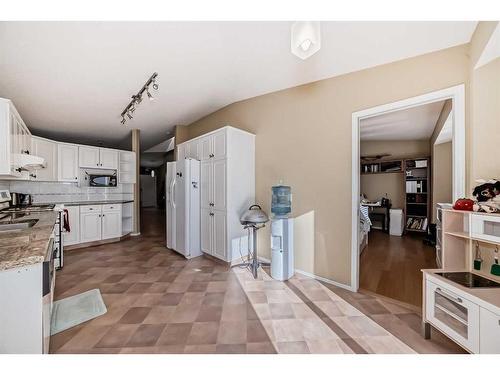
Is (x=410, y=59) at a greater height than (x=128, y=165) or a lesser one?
greater

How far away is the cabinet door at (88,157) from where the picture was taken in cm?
453

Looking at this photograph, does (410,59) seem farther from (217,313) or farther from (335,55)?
→ (217,313)

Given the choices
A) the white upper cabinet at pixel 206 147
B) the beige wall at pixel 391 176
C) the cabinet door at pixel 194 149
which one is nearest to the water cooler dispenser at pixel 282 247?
the white upper cabinet at pixel 206 147

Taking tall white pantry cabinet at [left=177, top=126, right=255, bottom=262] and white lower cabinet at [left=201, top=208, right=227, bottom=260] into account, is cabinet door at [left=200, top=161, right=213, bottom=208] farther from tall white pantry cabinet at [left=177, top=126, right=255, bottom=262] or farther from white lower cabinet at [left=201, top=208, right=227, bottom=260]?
white lower cabinet at [left=201, top=208, right=227, bottom=260]

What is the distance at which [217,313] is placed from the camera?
2.04 metres

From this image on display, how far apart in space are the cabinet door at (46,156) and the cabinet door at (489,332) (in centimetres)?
577

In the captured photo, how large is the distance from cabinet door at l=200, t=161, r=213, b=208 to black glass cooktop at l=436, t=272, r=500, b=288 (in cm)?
288

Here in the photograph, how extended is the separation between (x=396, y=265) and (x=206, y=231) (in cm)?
304

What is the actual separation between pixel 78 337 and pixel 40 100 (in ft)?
10.9

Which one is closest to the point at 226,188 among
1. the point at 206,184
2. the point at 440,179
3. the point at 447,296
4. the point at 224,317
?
the point at 206,184

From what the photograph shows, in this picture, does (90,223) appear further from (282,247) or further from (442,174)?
(442,174)

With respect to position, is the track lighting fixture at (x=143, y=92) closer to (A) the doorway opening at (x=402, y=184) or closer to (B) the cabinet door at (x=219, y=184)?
(B) the cabinet door at (x=219, y=184)

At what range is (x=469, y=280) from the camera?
154cm

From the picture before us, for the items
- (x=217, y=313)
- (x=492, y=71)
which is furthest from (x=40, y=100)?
(x=492, y=71)
